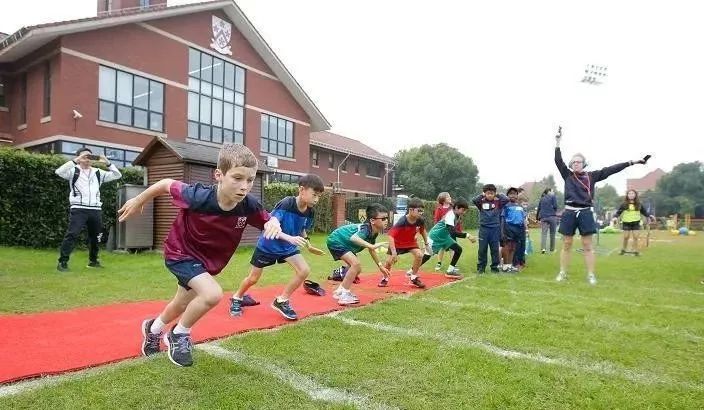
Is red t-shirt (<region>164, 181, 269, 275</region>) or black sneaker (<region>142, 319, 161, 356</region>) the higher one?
red t-shirt (<region>164, 181, 269, 275</region>)

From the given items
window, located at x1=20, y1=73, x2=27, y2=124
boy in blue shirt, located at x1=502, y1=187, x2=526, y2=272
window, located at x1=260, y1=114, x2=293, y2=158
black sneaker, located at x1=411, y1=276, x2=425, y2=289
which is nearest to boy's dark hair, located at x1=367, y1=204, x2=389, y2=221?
black sneaker, located at x1=411, y1=276, x2=425, y2=289

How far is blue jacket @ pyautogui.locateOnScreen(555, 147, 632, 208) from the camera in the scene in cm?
802

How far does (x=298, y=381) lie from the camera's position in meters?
3.11

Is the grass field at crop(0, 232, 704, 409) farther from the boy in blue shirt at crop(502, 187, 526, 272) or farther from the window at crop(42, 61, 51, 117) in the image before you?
the window at crop(42, 61, 51, 117)

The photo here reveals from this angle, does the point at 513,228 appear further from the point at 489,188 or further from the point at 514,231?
the point at 489,188

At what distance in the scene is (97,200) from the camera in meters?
8.40

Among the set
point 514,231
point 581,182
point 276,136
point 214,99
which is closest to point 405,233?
point 581,182

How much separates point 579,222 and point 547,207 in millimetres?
5582

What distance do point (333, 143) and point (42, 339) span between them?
34145 mm

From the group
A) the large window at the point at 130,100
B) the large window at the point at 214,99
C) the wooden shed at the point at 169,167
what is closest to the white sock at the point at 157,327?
the wooden shed at the point at 169,167

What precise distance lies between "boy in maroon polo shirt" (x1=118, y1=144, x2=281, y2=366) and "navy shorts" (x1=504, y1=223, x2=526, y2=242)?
7.44 meters

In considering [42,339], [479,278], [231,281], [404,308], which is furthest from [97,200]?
[479,278]

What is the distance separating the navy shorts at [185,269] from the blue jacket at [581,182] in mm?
6667

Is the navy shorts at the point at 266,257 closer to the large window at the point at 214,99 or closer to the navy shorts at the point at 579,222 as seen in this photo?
the navy shorts at the point at 579,222
